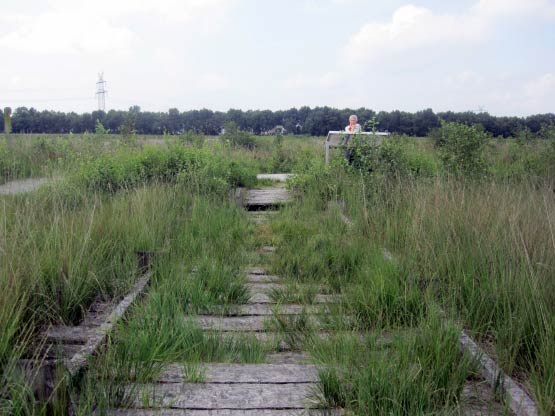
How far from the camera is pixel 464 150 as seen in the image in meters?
8.62

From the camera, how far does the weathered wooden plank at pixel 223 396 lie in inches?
87.1

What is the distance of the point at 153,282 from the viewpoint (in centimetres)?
389

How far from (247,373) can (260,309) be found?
124 centimetres

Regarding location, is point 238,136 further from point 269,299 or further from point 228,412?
point 228,412

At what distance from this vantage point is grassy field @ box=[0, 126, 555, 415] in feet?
7.47

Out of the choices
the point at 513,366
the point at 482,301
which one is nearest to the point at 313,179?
the point at 482,301

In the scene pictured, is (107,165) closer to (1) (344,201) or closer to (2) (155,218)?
(2) (155,218)

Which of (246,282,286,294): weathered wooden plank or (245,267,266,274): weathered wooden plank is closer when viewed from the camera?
(246,282,286,294): weathered wooden plank

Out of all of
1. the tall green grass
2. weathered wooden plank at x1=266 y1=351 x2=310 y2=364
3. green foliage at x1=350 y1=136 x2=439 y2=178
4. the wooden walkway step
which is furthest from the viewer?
the wooden walkway step

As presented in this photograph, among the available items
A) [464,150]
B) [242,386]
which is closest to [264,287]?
[242,386]

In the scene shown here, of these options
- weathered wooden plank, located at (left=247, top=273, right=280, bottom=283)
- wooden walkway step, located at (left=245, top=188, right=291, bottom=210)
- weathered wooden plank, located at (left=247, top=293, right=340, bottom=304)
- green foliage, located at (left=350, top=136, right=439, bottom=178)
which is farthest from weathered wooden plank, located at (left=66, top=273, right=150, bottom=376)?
green foliage, located at (left=350, top=136, right=439, bottom=178)

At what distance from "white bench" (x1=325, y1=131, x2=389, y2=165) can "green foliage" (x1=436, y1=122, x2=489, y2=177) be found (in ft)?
4.12

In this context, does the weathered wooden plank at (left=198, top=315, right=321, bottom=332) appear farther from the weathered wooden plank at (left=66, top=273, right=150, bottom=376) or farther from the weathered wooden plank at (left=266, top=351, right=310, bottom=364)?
the weathered wooden plank at (left=66, top=273, right=150, bottom=376)

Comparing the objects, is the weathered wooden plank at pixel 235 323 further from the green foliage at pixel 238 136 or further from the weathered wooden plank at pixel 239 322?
the green foliage at pixel 238 136
